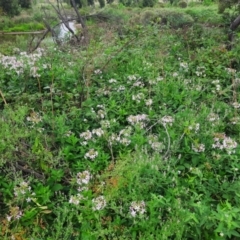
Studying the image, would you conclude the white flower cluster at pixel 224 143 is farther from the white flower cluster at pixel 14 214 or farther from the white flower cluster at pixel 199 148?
the white flower cluster at pixel 14 214

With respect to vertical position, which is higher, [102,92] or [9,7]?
[102,92]

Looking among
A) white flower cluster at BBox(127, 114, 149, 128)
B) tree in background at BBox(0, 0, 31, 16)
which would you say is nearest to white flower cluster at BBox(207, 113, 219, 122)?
white flower cluster at BBox(127, 114, 149, 128)

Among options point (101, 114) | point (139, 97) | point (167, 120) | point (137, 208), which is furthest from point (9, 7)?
point (137, 208)

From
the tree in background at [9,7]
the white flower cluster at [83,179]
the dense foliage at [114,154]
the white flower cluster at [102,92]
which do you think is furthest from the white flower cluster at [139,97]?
the tree in background at [9,7]

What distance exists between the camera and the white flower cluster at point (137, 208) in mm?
1845

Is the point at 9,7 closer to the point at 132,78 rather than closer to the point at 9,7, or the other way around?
the point at 9,7

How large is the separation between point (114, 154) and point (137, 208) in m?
0.68

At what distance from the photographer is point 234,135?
9.37 ft

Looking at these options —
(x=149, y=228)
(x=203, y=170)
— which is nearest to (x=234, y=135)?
(x=203, y=170)

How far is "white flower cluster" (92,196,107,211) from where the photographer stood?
1.85 metres

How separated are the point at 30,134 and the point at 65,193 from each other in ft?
1.71

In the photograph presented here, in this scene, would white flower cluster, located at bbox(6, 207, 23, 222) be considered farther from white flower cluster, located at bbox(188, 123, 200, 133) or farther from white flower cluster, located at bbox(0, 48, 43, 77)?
white flower cluster, located at bbox(0, 48, 43, 77)

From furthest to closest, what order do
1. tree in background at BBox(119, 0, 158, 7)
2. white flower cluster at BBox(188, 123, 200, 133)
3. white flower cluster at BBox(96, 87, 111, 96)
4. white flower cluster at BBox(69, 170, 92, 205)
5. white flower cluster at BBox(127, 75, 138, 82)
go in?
tree in background at BBox(119, 0, 158, 7), white flower cluster at BBox(127, 75, 138, 82), white flower cluster at BBox(96, 87, 111, 96), white flower cluster at BBox(188, 123, 200, 133), white flower cluster at BBox(69, 170, 92, 205)

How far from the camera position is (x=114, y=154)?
2.47 m
